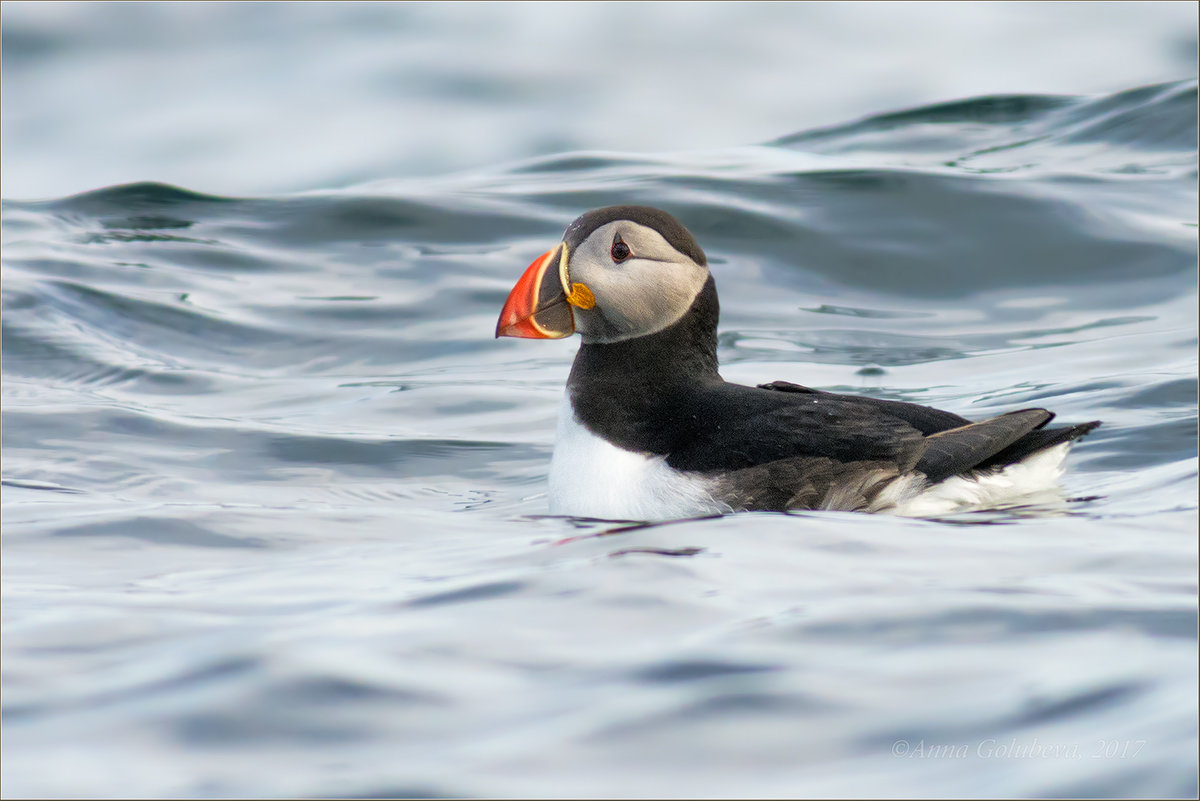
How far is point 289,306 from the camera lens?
923cm

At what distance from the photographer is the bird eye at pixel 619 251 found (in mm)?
4938

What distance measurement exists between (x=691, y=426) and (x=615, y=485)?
283 mm

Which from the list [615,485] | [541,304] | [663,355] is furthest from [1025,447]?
[541,304]

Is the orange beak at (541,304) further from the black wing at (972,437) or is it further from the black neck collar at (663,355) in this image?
the black wing at (972,437)

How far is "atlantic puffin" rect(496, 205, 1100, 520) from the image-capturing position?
4.48m

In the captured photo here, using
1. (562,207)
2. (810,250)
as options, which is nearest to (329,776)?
(810,250)

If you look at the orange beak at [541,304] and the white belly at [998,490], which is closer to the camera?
the white belly at [998,490]

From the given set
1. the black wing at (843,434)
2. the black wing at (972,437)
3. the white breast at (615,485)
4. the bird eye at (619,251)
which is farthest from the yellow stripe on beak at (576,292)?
the black wing at (972,437)

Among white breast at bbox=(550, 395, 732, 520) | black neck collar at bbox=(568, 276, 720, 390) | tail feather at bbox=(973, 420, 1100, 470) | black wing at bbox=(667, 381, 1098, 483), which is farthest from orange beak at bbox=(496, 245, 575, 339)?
tail feather at bbox=(973, 420, 1100, 470)

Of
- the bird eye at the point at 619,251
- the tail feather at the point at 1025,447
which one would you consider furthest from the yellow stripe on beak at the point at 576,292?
the tail feather at the point at 1025,447

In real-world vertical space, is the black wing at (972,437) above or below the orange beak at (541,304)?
below

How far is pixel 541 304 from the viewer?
4.97 metres

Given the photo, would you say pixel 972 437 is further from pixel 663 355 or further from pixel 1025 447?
pixel 663 355

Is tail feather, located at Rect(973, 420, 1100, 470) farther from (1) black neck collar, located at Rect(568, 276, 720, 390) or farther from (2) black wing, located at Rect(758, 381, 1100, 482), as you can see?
(1) black neck collar, located at Rect(568, 276, 720, 390)
